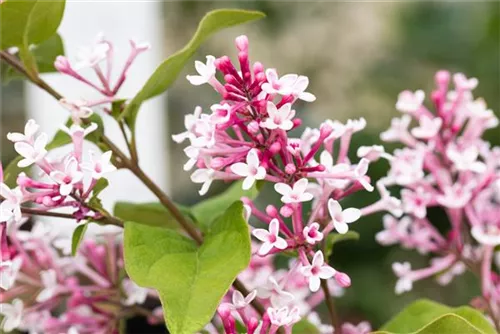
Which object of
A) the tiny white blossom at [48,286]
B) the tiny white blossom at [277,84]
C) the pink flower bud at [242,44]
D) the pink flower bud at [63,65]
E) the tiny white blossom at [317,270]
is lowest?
the tiny white blossom at [48,286]

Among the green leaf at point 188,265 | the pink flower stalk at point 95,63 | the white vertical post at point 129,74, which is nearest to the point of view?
the green leaf at point 188,265

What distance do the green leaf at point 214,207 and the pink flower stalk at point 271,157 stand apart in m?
0.07

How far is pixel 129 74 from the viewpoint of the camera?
8.32ft

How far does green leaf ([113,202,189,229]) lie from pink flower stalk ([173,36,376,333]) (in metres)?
0.10

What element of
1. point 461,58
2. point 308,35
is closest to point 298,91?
point 461,58

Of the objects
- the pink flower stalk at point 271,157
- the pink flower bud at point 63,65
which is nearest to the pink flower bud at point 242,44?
the pink flower stalk at point 271,157

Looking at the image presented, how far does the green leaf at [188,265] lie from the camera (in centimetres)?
32

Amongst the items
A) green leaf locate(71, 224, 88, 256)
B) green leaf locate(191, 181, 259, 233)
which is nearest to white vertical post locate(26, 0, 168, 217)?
green leaf locate(191, 181, 259, 233)

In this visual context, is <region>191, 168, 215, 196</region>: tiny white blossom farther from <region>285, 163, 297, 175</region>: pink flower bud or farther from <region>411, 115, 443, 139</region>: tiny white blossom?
<region>411, 115, 443, 139</region>: tiny white blossom

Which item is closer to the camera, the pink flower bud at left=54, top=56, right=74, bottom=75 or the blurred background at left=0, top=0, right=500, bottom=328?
the pink flower bud at left=54, top=56, right=74, bottom=75

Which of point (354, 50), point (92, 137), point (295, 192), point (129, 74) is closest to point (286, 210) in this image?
point (295, 192)

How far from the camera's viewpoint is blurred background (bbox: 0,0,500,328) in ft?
8.36

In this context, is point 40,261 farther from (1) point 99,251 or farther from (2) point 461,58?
(2) point 461,58

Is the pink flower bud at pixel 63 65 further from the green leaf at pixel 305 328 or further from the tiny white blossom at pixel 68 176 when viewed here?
the green leaf at pixel 305 328
